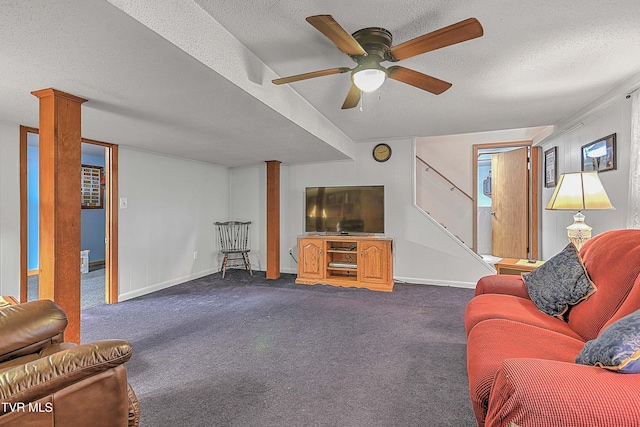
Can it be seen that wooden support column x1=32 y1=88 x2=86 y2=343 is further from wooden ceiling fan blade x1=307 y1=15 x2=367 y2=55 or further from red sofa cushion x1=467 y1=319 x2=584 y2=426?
red sofa cushion x1=467 y1=319 x2=584 y2=426

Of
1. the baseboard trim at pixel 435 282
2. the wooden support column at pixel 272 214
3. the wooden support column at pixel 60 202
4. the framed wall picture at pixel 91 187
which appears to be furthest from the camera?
the framed wall picture at pixel 91 187

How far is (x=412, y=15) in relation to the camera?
1.73 metres

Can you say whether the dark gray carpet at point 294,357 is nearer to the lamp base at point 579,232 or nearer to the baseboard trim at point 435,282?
the baseboard trim at point 435,282

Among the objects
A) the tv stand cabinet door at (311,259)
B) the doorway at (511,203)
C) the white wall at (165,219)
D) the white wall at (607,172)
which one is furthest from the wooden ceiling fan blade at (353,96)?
the doorway at (511,203)

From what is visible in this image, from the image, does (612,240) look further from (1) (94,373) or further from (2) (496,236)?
(2) (496,236)

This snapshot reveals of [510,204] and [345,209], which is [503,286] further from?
[510,204]

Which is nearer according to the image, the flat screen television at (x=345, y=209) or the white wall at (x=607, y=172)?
the white wall at (x=607, y=172)

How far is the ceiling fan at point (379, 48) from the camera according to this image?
1488 millimetres

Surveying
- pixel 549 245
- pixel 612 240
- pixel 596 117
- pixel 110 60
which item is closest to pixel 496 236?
pixel 549 245

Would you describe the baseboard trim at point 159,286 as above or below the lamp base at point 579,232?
below

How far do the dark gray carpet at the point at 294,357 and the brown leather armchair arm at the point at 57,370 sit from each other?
2.65 feet

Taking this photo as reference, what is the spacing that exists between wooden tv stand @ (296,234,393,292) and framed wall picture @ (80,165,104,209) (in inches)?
164

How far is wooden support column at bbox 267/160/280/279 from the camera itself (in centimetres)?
509

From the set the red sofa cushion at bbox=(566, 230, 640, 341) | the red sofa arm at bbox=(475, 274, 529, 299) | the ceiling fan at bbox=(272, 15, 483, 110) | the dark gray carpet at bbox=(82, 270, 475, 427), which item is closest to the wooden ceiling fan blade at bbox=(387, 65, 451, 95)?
the ceiling fan at bbox=(272, 15, 483, 110)
